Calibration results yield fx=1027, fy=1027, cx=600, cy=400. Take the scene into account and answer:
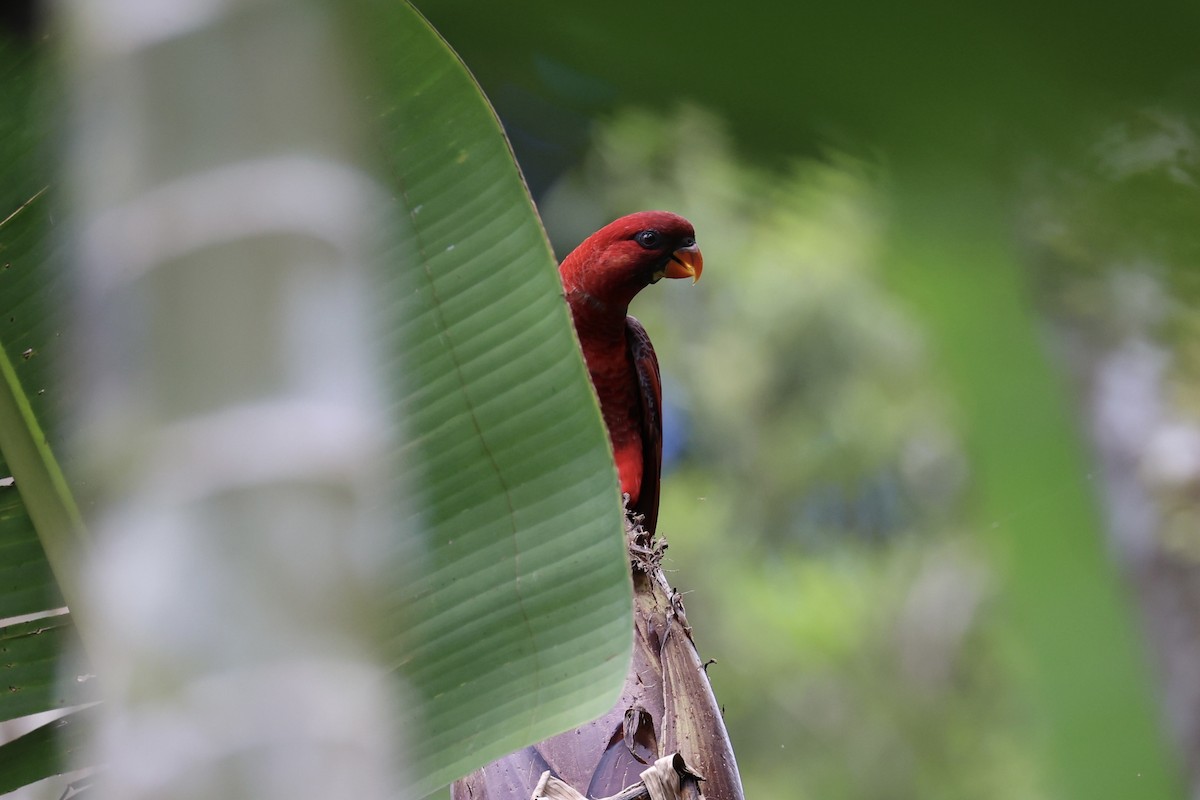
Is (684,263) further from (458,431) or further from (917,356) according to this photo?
(917,356)

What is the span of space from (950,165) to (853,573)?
4.40 m

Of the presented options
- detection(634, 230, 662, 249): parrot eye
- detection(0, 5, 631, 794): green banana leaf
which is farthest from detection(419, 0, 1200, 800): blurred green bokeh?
detection(0, 5, 631, 794): green banana leaf

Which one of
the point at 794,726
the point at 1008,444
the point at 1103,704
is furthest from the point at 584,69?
the point at 794,726

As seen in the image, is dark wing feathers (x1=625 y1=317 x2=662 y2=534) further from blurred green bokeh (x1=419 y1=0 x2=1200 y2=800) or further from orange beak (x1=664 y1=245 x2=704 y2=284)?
blurred green bokeh (x1=419 y1=0 x2=1200 y2=800)

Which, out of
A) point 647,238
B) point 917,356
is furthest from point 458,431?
point 917,356

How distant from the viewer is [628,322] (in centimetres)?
239

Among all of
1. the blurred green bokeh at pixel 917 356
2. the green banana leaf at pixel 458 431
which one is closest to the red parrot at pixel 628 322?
the blurred green bokeh at pixel 917 356

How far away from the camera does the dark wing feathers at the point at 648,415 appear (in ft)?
7.57

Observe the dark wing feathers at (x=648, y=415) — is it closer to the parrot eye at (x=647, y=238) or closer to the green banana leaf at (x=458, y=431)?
the parrot eye at (x=647, y=238)

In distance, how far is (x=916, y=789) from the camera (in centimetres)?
539

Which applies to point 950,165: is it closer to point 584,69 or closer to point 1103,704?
point 584,69

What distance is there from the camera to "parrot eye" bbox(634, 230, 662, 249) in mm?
2236

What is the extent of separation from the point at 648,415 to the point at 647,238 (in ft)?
1.34

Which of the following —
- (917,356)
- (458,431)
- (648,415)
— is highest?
(917,356)
